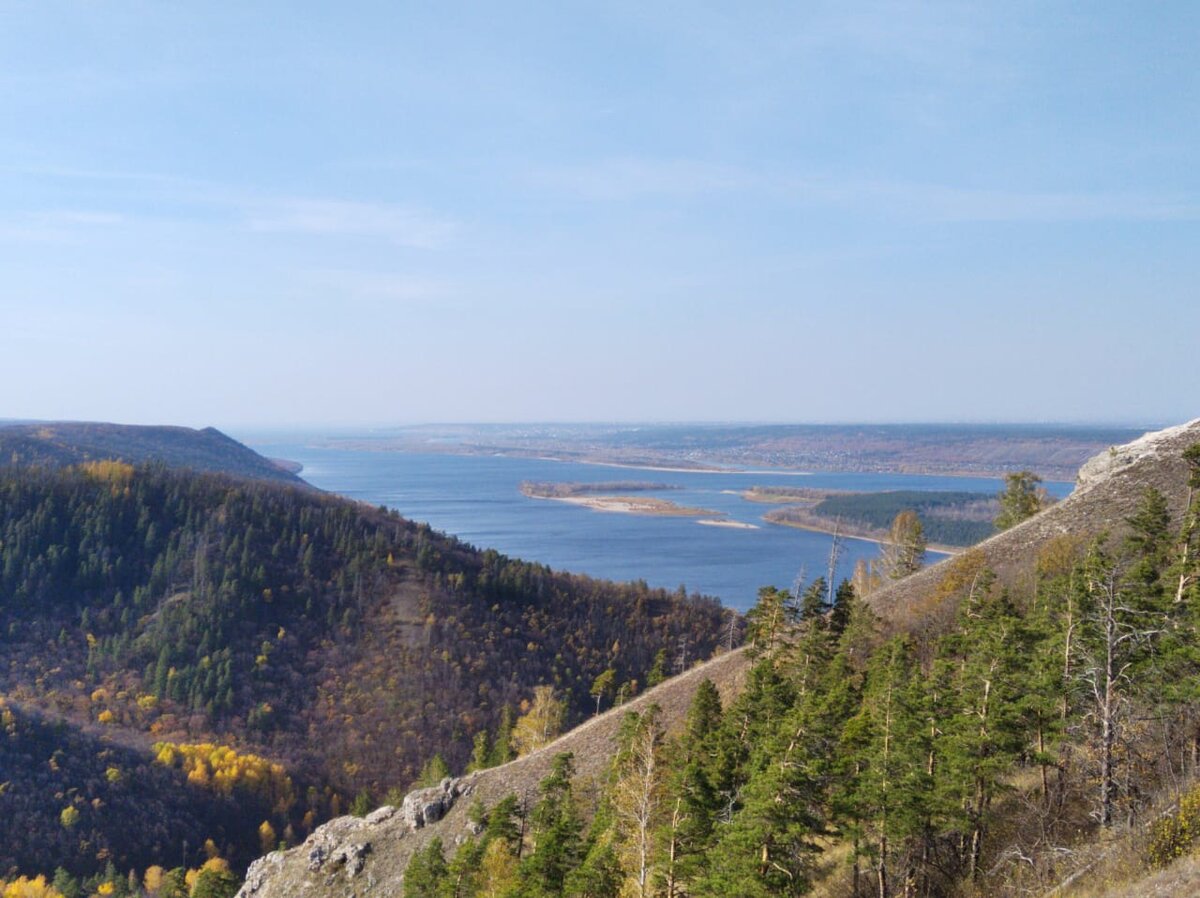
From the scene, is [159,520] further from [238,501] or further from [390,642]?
[390,642]

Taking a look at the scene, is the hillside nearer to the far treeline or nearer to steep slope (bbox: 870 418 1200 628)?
the far treeline

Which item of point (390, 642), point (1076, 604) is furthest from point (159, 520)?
point (1076, 604)

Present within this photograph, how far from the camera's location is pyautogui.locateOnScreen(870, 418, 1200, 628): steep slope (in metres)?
42.1

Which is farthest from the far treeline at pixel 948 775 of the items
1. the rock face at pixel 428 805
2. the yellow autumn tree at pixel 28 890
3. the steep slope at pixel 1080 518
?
the yellow autumn tree at pixel 28 890

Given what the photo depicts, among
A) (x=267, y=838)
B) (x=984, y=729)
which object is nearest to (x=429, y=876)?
(x=984, y=729)

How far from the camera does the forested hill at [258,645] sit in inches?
3024

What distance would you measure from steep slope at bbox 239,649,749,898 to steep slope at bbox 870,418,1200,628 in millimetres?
10204

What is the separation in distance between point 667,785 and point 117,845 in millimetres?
66656

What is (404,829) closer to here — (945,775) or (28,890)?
(945,775)

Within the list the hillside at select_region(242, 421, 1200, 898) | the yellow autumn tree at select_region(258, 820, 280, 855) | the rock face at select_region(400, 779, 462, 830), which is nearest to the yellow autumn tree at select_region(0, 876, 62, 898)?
the yellow autumn tree at select_region(258, 820, 280, 855)

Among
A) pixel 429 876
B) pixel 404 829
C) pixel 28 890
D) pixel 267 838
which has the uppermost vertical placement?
pixel 429 876

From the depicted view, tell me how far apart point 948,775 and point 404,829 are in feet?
92.9

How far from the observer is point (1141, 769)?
18.6 metres

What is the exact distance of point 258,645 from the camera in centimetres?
10444
